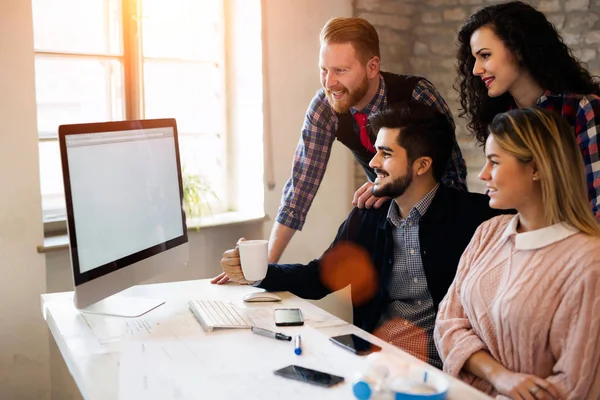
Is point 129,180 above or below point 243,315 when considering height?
above

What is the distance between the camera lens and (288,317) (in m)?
1.81

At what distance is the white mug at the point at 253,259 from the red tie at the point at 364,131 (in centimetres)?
69

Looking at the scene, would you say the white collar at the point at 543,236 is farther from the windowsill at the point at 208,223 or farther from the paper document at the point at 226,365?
the windowsill at the point at 208,223

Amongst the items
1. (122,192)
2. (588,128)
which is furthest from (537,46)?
(122,192)

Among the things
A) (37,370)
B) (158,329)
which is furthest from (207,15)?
(158,329)

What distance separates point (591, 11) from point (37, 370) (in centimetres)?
272

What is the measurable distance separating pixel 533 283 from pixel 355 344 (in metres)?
0.41

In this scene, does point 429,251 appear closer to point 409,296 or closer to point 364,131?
point 409,296

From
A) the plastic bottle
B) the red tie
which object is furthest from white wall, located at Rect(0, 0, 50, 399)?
the plastic bottle

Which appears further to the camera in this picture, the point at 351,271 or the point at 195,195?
the point at 195,195

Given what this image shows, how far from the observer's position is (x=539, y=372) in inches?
59.5

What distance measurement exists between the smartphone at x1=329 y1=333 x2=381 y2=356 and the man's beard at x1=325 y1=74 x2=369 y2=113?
956mm

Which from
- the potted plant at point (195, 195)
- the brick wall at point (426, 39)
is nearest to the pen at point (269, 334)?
the potted plant at point (195, 195)

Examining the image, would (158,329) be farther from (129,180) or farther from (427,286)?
(427,286)
